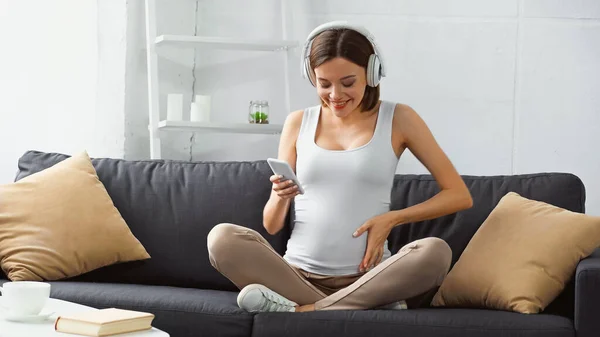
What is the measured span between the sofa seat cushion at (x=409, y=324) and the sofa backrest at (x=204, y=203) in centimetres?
56

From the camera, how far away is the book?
183 cm

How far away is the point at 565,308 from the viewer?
8.95 feet

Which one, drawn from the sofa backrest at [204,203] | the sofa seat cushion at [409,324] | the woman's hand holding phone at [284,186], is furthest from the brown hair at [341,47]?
the sofa seat cushion at [409,324]

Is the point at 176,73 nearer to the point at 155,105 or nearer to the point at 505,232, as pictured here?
the point at 155,105

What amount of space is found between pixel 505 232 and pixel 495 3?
1.29 meters

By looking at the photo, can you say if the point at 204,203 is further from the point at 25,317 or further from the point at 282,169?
the point at 25,317

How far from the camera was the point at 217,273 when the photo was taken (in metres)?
3.12

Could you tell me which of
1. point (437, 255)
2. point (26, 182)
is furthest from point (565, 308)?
point (26, 182)

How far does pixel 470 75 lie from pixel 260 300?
1.63m

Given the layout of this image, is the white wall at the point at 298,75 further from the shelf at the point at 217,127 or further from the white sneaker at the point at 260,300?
the white sneaker at the point at 260,300

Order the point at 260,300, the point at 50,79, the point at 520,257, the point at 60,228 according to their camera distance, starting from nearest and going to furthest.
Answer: the point at 260,300
the point at 520,257
the point at 60,228
the point at 50,79

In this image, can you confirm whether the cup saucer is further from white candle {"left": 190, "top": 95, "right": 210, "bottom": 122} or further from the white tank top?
white candle {"left": 190, "top": 95, "right": 210, "bottom": 122}

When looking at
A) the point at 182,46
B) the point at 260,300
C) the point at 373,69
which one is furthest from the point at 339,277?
the point at 182,46

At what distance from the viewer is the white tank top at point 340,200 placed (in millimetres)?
2793
